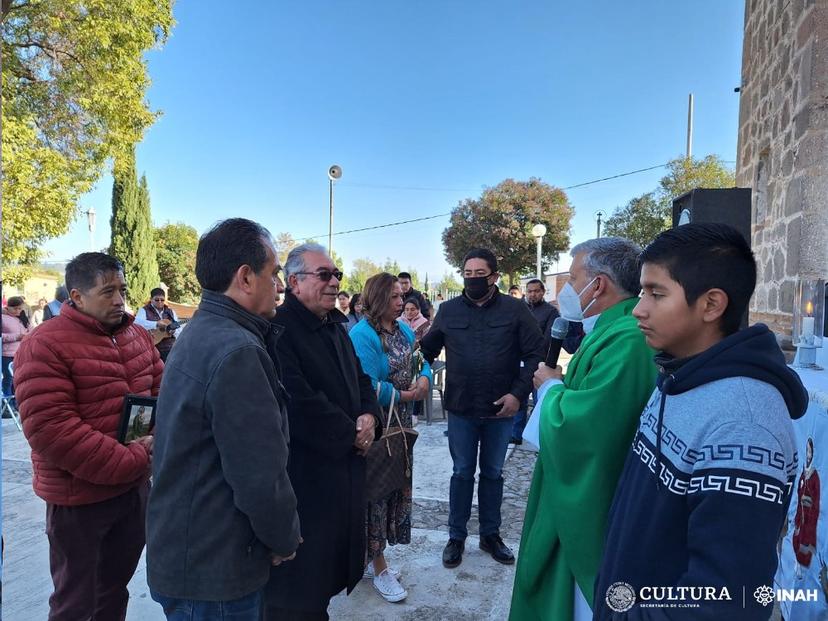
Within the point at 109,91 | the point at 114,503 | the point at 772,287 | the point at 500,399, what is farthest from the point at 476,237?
the point at 114,503

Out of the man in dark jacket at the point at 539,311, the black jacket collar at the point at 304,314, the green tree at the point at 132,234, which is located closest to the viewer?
the black jacket collar at the point at 304,314

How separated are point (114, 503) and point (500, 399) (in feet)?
7.50

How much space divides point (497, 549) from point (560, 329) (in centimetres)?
190

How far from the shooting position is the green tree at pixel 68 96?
10.5m

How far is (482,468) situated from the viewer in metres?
3.62

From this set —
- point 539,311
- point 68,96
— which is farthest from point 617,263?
point 68,96

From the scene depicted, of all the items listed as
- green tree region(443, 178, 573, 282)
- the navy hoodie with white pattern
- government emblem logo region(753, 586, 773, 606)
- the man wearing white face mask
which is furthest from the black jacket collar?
green tree region(443, 178, 573, 282)

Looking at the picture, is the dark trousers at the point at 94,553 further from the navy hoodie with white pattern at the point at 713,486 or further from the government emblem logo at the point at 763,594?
the government emblem logo at the point at 763,594

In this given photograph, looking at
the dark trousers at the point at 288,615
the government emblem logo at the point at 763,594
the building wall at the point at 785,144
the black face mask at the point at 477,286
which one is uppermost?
the building wall at the point at 785,144

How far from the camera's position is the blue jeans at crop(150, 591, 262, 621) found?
1643 millimetres

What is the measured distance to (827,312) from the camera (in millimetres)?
3359

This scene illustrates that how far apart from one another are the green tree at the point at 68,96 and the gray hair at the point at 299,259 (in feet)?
33.9

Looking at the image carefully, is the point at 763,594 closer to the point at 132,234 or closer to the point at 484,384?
the point at 484,384

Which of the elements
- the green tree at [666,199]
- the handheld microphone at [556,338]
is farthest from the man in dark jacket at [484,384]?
the green tree at [666,199]
